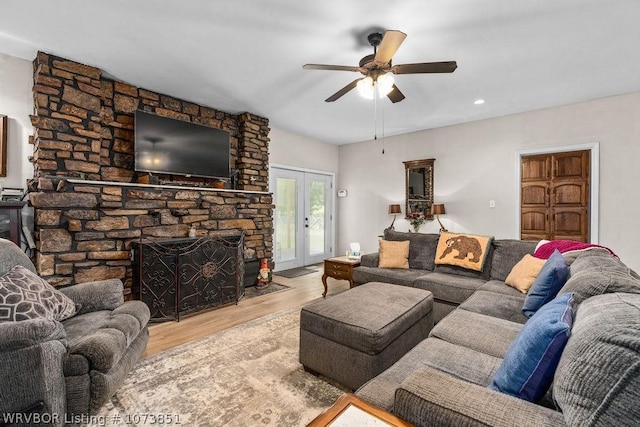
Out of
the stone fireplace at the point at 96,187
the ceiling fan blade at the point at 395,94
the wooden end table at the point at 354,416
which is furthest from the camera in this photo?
the stone fireplace at the point at 96,187

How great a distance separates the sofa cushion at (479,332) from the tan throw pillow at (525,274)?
0.82 m

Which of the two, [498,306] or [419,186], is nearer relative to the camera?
[498,306]

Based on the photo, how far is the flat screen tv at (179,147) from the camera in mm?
3484

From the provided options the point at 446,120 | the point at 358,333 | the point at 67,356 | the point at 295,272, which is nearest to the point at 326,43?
the point at 358,333

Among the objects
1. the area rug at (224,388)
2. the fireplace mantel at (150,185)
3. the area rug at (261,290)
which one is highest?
the fireplace mantel at (150,185)

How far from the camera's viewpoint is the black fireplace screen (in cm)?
307

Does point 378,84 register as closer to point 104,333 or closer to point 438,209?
point 104,333

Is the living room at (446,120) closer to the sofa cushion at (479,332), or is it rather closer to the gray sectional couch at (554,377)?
the gray sectional couch at (554,377)

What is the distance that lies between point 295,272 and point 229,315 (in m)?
2.27

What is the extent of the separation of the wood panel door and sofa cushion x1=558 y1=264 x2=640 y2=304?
3.42 m

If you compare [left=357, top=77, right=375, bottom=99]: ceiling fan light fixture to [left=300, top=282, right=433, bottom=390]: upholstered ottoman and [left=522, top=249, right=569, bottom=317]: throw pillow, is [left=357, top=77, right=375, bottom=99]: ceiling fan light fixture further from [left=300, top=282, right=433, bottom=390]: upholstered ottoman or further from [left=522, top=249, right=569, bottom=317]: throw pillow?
[left=522, top=249, right=569, bottom=317]: throw pillow

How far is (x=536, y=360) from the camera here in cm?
98

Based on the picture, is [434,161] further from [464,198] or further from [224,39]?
[224,39]

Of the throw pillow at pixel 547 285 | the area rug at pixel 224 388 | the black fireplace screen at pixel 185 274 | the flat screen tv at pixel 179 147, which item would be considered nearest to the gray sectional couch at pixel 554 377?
the throw pillow at pixel 547 285
